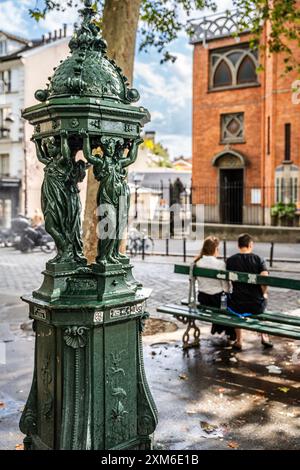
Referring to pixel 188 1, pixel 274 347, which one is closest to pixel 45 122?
pixel 274 347

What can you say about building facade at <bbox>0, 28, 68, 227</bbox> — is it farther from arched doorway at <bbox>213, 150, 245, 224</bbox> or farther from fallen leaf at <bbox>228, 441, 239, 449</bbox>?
fallen leaf at <bbox>228, 441, 239, 449</bbox>

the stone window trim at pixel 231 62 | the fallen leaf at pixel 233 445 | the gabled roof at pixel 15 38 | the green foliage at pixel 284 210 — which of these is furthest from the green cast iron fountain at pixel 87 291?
the gabled roof at pixel 15 38

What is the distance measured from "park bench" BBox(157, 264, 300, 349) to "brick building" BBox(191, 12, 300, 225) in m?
18.6

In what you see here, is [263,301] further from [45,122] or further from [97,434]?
[45,122]

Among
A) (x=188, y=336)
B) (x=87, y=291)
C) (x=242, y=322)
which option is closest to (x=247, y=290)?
(x=242, y=322)

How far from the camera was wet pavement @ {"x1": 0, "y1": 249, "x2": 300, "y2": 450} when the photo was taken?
4258 mm

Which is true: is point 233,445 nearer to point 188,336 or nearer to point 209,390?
point 209,390

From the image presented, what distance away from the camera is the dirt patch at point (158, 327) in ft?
25.5

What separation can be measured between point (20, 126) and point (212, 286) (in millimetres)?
31305

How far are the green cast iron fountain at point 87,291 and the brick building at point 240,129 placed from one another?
21.8 metres

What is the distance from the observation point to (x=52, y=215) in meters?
3.54

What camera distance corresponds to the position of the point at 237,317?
253 inches

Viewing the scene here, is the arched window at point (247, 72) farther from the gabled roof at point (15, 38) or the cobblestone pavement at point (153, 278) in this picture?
the gabled roof at point (15, 38)

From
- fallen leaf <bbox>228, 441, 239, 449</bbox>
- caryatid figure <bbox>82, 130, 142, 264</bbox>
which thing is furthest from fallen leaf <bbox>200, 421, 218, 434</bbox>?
caryatid figure <bbox>82, 130, 142, 264</bbox>
